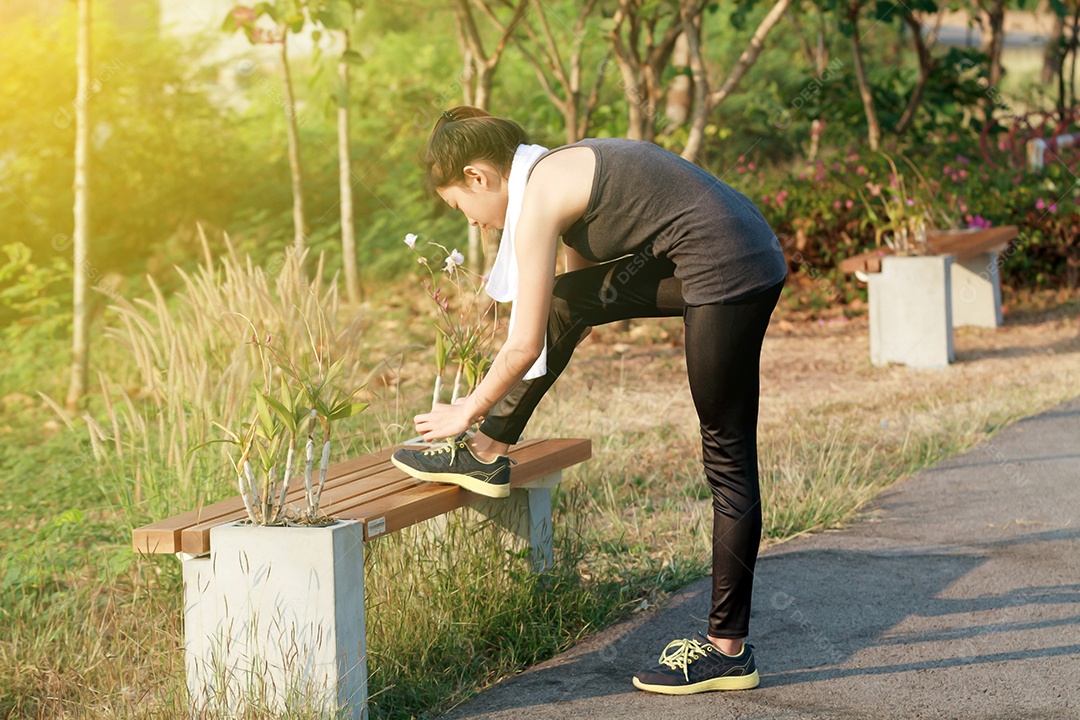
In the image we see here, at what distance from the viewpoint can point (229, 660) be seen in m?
2.78

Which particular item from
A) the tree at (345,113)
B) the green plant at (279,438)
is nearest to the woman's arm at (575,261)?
the green plant at (279,438)

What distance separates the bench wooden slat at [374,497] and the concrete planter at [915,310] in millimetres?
4993

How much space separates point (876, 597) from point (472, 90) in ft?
21.4

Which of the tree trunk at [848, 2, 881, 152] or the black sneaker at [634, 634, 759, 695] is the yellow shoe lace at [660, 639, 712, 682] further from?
the tree trunk at [848, 2, 881, 152]

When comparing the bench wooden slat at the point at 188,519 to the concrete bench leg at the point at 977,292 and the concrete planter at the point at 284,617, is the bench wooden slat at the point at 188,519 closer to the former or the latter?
the concrete planter at the point at 284,617

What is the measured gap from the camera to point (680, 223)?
2916 mm

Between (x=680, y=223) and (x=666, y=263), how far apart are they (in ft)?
0.84

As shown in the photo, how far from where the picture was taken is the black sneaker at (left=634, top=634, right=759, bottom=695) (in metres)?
3.09

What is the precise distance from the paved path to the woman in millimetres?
189

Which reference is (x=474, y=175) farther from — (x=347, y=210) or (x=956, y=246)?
(x=347, y=210)

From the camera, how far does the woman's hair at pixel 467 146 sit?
9.61 ft

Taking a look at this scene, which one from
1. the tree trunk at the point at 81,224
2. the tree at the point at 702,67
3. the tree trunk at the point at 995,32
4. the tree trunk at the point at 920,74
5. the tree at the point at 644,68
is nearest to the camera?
the tree trunk at the point at 81,224

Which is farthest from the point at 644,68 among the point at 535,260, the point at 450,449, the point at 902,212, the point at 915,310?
the point at 535,260

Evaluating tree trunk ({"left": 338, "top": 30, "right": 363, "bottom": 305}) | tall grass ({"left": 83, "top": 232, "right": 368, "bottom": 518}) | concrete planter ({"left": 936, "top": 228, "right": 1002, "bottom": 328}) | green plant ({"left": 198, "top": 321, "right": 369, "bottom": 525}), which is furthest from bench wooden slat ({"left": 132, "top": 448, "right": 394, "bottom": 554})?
tree trunk ({"left": 338, "top": 30, "right": 363, "bottom": 305})
